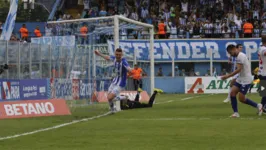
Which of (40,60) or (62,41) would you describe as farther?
(40,60)

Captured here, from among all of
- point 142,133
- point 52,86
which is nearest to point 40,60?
point 52,86

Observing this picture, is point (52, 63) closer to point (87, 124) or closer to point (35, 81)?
point (35, 81)

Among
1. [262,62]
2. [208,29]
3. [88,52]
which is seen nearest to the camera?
[262,62]

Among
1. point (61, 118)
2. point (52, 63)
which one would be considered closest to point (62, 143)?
point (61, 118)

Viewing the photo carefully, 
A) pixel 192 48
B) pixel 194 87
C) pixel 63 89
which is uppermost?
pixel 192 48

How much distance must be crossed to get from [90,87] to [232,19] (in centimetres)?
2385

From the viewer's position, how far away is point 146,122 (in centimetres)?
1850

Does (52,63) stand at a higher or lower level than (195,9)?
lower

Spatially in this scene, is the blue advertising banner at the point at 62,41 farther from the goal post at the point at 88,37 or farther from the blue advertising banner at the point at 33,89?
the blue advertising banner at the point at 33,89

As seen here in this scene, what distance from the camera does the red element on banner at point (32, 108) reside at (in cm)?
2072

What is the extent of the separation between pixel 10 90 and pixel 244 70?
33.4 ft

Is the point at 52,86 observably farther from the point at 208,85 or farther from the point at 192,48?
the point at 192,48

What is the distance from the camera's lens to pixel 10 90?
26.3m

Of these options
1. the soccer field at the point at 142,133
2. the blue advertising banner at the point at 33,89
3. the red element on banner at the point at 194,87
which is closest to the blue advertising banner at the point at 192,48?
the red element on banner at the point at 194,87
